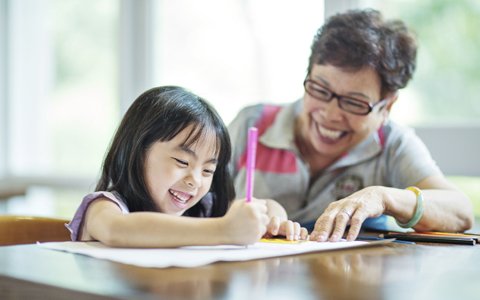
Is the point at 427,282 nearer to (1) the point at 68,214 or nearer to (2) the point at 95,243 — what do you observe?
(2) the point at 95,243

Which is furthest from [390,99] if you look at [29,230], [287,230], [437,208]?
[29,230]

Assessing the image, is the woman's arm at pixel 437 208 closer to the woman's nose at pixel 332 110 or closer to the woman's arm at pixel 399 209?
the woman's arm at pixel 399 209

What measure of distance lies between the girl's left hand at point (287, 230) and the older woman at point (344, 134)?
0.46 metres

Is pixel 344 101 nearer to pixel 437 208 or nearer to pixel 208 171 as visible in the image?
pixel 437 208

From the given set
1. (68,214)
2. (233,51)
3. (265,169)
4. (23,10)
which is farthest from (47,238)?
(23,10)

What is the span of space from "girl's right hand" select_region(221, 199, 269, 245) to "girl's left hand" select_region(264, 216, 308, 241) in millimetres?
232

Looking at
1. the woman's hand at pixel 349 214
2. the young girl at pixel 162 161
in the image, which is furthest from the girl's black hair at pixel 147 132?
the woman's hand at pixel 349 214

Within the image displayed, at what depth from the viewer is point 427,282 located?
82 centimetres

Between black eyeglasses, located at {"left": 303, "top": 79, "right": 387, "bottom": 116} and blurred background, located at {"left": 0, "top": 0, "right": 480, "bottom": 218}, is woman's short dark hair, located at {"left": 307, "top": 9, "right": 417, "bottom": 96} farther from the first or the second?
blurred background, located at {"left": 0, "top": 0, "right": 480, "bottom": 218}

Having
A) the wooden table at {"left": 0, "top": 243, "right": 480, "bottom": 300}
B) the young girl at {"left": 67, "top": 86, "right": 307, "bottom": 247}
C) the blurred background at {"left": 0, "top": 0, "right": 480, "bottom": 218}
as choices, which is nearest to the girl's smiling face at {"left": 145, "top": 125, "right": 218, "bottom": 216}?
the young girl at {"left": 67, "top": 86, "right": 307, "bottom": 247}

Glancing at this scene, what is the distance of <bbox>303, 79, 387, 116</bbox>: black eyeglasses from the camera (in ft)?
5.82

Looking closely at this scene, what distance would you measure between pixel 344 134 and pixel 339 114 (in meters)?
0.09

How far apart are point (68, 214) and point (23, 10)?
1.02 meters

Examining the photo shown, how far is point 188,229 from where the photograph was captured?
100 centimetres
